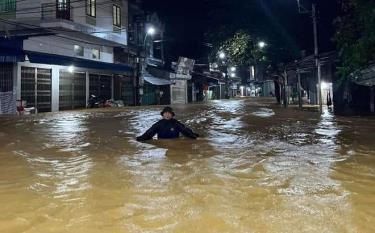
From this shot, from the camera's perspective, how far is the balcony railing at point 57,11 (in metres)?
24.6

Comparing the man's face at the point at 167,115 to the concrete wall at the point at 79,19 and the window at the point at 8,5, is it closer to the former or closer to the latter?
the concrete wall at the point at 79,19

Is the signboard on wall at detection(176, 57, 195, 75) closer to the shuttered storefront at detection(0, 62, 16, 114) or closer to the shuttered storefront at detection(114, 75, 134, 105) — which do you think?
the shuttered storefront at detection(114, 75, 134, 105)

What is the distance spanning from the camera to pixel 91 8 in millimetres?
28641

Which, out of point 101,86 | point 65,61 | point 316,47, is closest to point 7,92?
point 65,61

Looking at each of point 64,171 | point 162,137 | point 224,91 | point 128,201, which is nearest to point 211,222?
point 128,201

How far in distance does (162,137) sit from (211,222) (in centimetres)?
677

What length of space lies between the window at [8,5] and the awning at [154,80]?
12.9m

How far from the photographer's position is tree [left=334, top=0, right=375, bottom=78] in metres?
14.0

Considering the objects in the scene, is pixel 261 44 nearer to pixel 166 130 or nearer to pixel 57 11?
pixel 57 11

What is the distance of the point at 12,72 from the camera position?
22328 millimetres

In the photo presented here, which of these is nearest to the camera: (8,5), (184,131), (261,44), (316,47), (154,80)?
(184,131)

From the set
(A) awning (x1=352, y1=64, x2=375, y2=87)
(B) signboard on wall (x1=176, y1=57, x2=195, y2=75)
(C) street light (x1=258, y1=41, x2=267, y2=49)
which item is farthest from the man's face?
(B) signboard on wall (x1=176, y1=57, x2=195, y2=75)

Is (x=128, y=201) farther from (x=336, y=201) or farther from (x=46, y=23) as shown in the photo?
(x=46, y=23)

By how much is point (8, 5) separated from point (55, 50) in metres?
3.88
